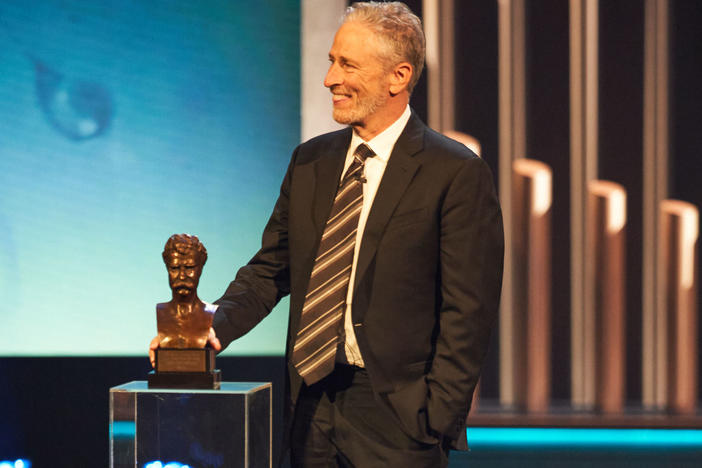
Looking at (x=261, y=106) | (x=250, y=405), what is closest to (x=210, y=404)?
(x=250, y=405)

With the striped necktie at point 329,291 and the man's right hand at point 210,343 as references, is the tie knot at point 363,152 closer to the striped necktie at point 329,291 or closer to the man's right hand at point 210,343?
the striped necktie at point 329,291

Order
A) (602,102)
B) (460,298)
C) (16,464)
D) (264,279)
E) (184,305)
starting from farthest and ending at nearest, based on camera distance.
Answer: (602,102)
(16,464)
(264,279)
(184,305)
(460,298)

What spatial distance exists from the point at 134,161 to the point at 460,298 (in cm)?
279

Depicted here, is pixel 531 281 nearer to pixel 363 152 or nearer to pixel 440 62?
pixel 440 62

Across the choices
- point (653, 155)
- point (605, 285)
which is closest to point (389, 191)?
point (605, 285)

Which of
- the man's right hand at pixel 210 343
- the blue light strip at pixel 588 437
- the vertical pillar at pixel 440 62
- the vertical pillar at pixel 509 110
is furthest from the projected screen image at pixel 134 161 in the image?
the man's right hand at pixel 210 343

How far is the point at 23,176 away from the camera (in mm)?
A: 4012

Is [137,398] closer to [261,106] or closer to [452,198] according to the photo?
[452,198]

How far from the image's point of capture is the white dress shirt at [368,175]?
5.27 ft

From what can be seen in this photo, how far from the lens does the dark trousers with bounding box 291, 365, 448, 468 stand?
159 centimetres

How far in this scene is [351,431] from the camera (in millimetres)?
1597

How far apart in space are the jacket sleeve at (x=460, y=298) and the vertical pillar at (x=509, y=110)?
2.38m

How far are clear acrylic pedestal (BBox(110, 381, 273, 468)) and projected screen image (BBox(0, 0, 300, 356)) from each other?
2372 mm

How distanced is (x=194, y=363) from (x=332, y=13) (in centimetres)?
266
